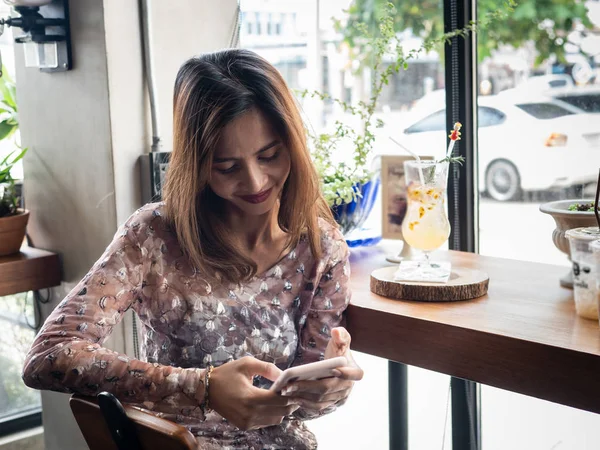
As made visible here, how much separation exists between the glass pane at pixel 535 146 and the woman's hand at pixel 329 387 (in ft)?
2.64

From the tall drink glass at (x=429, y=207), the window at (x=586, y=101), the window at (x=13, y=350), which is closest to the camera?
the tall drink glass at (x=429, y=207)

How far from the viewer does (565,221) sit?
1701 millimetres

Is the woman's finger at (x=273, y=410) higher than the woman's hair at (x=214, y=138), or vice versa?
the woman's hair at (x=214, y=138)

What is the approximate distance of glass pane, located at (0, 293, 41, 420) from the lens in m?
2.58

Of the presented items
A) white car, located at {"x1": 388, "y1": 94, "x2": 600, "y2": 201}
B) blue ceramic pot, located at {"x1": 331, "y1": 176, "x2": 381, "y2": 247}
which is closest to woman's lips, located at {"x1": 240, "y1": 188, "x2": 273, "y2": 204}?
blue ceramic pot, located at {"x1": 331, "y1": 176, "x2": 381, "y2": 247}

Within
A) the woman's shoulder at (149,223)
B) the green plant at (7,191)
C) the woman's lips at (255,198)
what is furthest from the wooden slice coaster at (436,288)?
the green plant at (7,191)

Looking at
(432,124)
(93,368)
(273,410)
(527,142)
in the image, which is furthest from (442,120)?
(93,368)

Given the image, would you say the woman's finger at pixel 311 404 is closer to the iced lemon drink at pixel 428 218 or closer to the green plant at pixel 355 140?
the iced lemon drink at pixel 428 218

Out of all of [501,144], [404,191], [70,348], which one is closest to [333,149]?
[404,191]

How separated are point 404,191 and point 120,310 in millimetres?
1039

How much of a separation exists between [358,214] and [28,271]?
1.00 m

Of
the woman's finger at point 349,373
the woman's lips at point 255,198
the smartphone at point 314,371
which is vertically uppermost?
the woman's lips at point 255,198

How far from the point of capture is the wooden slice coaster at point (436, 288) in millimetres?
1675

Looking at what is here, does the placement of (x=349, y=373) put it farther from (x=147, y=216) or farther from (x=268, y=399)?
(x=147, y=216)
